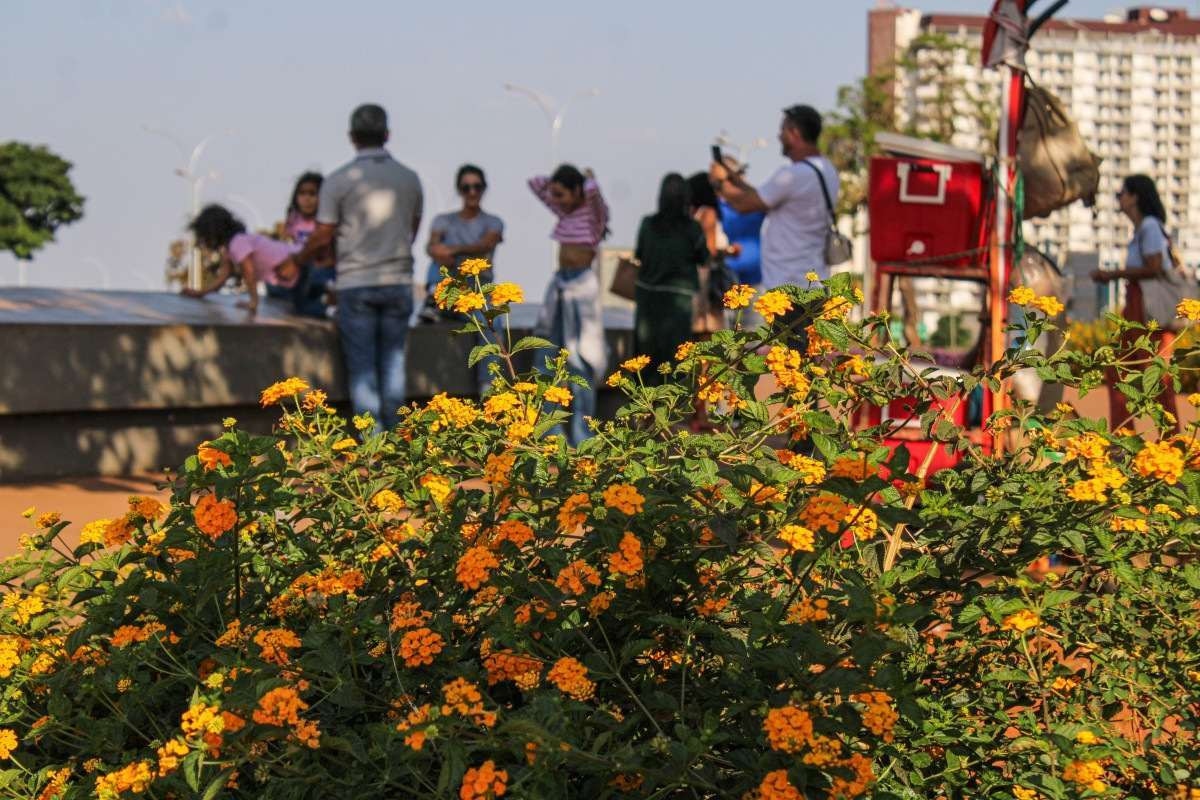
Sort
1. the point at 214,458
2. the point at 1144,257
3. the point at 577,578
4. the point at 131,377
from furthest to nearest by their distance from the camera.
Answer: the point at 131,377 < the point at 1144,257 < the point at 214,458 < the point at 577,578

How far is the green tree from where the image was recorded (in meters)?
83.4

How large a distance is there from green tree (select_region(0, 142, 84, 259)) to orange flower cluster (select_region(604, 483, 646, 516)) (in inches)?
3293

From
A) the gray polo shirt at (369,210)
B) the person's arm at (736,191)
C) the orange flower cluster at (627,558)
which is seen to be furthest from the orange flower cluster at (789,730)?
the gray polo shirt at (369,210)

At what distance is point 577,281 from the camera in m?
10.9

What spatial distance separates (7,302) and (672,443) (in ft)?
29.6

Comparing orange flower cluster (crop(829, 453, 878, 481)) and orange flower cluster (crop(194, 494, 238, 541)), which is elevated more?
orange flower cluster (crop(829, 453, 878, 481))

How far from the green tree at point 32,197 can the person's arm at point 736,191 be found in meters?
77.0

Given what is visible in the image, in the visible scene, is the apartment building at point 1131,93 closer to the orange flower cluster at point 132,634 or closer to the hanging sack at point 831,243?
the hanging sack at point 831,243

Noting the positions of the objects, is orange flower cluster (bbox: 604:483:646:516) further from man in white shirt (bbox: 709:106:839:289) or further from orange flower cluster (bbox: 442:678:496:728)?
man in white shirt (bbox: 709:106:839:289)

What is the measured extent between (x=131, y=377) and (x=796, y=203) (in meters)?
4.07

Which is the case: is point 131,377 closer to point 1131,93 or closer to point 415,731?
point 415,731

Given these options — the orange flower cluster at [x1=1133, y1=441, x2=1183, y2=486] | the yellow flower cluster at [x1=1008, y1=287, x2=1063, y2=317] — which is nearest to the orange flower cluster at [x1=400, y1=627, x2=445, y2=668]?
the orange flower cluster at [x1=1133, y1=441, x2=1183, y2=486]

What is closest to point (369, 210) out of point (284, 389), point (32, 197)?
point (284, 389)

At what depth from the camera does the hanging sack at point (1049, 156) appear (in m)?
7.98
